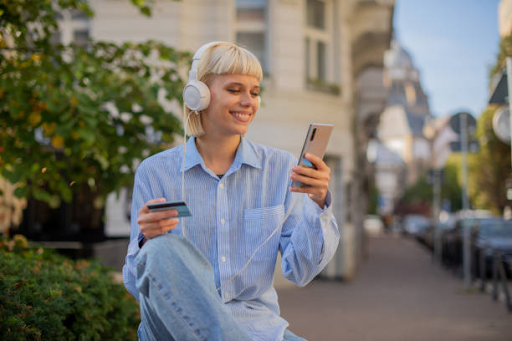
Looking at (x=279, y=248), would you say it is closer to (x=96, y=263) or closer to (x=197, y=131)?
(x=197, y=131)

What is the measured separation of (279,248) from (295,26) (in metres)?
11.1

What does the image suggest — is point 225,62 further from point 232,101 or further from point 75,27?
point 75,27

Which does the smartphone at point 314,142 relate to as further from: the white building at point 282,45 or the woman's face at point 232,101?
the white building at point 282,45

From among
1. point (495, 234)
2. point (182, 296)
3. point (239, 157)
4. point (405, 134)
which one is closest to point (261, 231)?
point (239, 157)

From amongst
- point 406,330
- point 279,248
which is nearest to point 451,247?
point 406,330

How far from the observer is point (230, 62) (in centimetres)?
241

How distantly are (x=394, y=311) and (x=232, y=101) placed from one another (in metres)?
7.65

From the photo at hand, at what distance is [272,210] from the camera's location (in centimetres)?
248

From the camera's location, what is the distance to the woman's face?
2.45 meters

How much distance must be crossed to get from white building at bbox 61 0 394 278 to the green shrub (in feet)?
26.9

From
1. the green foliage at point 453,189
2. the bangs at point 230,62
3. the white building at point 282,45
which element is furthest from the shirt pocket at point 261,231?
the green foliage at point 453,189

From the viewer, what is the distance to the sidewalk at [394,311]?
7.32 metres

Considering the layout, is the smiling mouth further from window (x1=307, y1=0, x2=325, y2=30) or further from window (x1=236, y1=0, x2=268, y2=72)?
window (x1=307, y1=0, x2=325, y2=30)

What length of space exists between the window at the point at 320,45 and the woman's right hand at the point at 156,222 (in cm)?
1168
